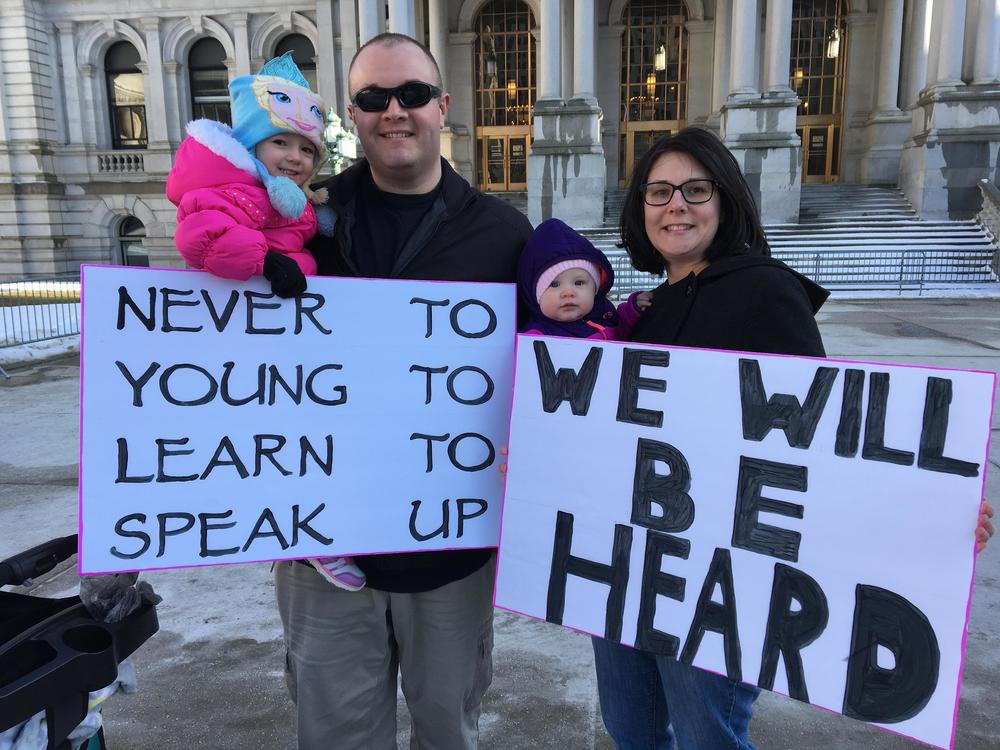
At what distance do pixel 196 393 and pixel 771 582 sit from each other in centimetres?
165

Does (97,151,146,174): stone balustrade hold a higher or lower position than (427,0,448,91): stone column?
lower

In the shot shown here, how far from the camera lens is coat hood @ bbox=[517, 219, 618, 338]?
214 cm

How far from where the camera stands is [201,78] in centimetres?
2962

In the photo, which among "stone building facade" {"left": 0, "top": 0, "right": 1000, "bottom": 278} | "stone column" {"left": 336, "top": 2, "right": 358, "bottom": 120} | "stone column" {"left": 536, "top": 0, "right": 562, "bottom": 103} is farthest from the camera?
"stone column" {"left": 336, "top": 2, "right": 358, "bottom": 120}

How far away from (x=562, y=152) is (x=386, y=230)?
2103cm

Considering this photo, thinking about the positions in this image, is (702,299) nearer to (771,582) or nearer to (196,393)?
(771,582)

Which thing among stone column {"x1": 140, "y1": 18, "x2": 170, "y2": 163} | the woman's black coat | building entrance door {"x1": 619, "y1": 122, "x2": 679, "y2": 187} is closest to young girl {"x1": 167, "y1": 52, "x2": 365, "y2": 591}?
the woman's black coat

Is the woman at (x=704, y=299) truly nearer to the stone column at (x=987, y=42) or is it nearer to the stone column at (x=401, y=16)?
the stone column at (x=401, y=16)

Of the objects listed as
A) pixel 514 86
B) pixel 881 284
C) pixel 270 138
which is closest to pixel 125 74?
pixel 514 86

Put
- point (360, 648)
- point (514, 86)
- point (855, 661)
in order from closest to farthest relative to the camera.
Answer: point (855, 661) → point (360, 648) → point (514, 86)

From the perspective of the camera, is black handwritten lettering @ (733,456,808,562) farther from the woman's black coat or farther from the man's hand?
the man's hand

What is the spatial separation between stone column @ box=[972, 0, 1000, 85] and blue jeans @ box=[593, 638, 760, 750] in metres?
25.5

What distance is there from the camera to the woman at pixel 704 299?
1.88m

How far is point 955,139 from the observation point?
21.1 meters
